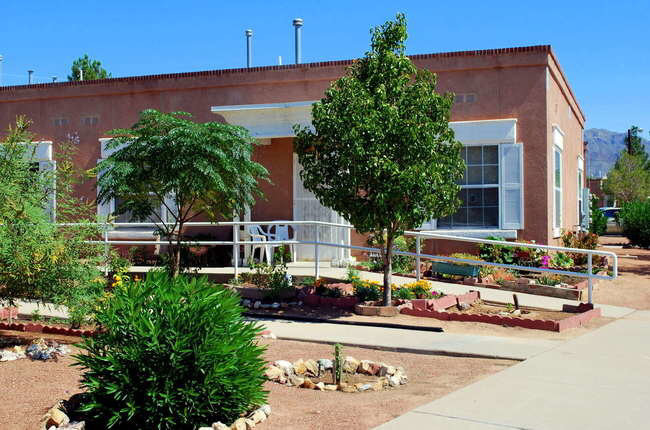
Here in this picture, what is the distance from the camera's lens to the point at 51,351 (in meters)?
8.38

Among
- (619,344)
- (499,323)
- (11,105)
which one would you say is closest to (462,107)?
(499,323)

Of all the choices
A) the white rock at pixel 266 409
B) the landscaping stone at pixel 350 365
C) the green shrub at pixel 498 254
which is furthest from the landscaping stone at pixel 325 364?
the green shrub at pixel 498 254

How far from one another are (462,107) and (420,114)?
5617 mm

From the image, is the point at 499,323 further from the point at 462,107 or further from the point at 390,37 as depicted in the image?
the point at 462,107

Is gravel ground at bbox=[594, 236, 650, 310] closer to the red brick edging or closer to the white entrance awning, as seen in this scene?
the red brick edging

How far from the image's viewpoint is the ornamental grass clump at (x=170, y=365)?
18.3 ft

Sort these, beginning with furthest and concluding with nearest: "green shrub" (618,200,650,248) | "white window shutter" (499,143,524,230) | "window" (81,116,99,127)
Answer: "green shrub" (618,200,650,248) → "window" (81,116,99,127) → "white window shutter" (499,143,524,230)

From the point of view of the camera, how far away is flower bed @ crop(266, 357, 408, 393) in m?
7.23

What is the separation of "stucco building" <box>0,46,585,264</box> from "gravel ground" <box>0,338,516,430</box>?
841cm

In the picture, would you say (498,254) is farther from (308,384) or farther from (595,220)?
(595,220)

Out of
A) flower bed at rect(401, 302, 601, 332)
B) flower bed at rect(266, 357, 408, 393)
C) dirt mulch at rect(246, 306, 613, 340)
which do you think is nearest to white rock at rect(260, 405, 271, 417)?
flower bed at rect(266, 357, 408, 393)

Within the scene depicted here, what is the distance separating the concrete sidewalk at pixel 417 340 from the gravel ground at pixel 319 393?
0.21 metres

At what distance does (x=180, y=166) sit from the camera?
476 inches

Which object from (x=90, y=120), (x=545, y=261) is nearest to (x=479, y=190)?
(x=545, y=261)
